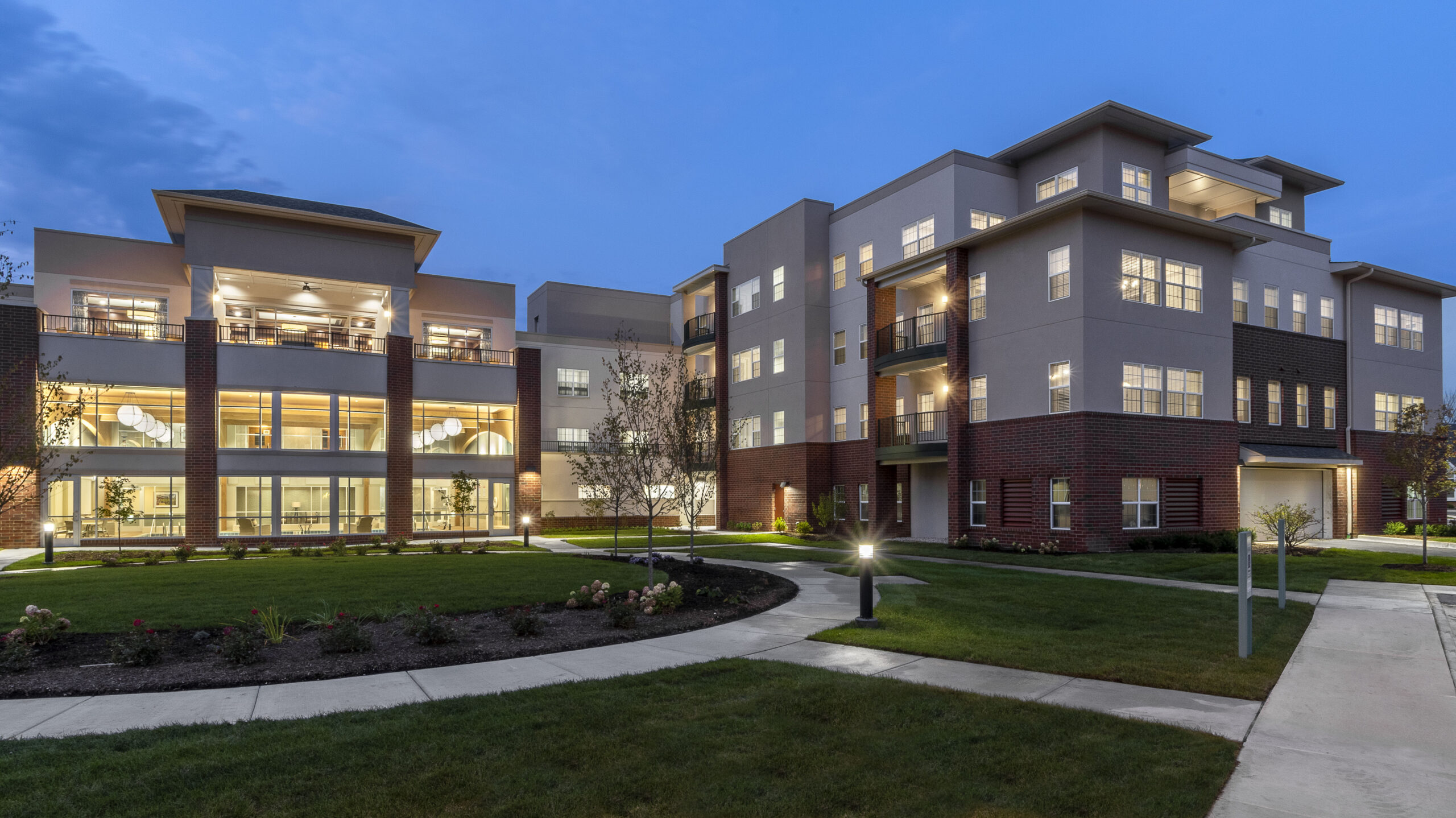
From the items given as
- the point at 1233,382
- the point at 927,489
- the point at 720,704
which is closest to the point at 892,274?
the point at 927,489

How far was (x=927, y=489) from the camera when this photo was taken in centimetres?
3048

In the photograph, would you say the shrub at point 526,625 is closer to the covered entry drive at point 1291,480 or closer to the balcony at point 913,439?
the balcony at point 913,439

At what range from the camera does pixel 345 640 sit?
29.5 feet

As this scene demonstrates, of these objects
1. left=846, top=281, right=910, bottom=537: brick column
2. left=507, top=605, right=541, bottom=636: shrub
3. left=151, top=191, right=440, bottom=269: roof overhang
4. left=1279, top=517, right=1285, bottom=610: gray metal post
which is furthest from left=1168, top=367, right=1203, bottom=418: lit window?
left=151, top=191, right=440, bottom=269: roof overhang

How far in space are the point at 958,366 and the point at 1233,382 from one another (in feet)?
29.0

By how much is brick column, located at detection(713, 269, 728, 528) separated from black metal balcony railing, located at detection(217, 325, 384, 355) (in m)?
15.7

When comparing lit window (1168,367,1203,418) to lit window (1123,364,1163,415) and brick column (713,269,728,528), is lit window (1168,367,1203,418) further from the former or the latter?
brick column (713,269,728,528)

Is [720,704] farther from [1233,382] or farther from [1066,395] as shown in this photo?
[1233,382]

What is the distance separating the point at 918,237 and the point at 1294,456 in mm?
14724

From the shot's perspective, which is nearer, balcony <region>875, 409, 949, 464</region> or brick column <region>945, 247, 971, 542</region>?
brick column <region>945, 247, 971, 542</region>

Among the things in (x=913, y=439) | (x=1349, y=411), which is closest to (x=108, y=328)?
(x=913, y=439)

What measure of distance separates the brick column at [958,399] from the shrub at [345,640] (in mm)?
20827

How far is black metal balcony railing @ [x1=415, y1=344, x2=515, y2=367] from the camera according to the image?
114 feet

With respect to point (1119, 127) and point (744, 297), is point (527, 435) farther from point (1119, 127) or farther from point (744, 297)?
point (1119, 127)
